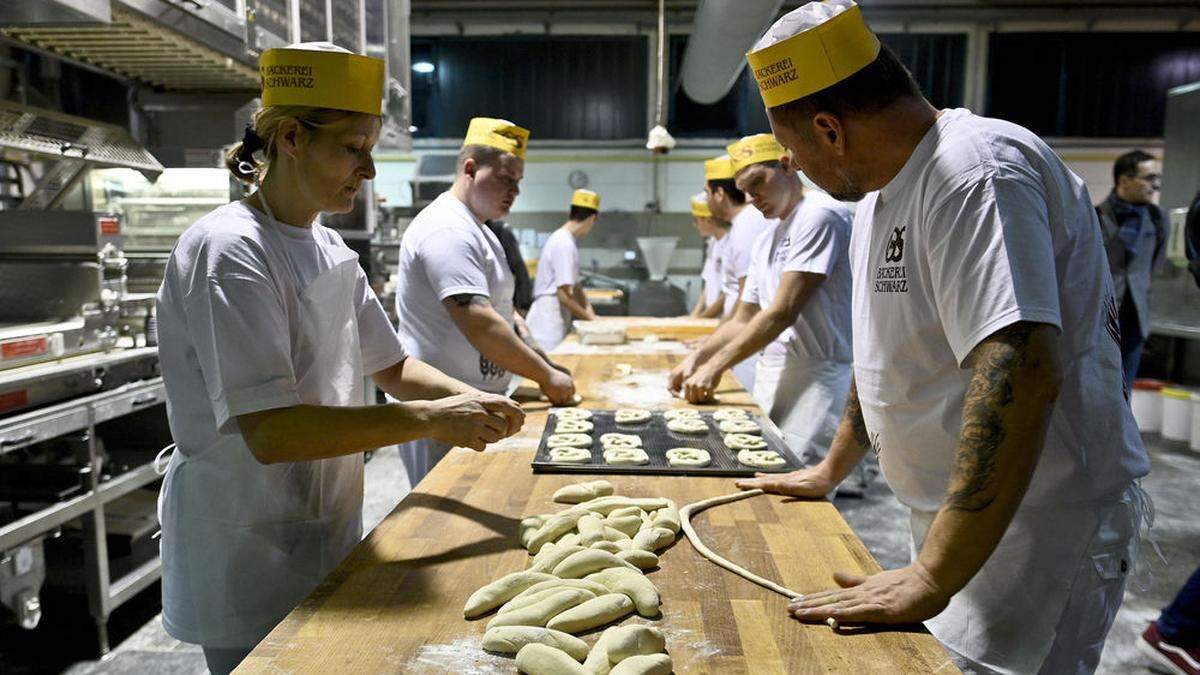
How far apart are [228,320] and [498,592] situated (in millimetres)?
599

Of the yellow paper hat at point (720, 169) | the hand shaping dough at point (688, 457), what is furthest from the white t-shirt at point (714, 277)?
the hand shaping dough at point (688, 457)

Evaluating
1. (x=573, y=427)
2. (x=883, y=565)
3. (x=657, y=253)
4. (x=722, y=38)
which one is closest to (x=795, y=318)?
(x=573, y=427)

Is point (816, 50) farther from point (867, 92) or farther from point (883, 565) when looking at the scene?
point (883, 565)

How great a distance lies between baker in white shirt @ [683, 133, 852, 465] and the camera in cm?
268

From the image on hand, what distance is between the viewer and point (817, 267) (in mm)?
2672

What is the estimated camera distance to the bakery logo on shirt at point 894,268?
1214mm

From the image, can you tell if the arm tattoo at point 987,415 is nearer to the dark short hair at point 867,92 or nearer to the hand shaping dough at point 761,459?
the dark short hair at point 867,92

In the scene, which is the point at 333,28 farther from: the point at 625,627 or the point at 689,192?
the point at 689,192

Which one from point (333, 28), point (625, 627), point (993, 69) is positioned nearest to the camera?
point (625, 627)

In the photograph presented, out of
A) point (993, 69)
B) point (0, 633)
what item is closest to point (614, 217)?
point (993, 69)

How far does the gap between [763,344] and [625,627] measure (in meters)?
1.84

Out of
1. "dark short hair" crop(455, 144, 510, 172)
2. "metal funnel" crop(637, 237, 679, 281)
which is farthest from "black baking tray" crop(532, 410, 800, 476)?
"metal funnel" crop(637, 237, 679, 281)

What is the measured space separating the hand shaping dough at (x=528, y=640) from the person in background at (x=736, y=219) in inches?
133

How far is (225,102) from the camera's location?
3.79m
